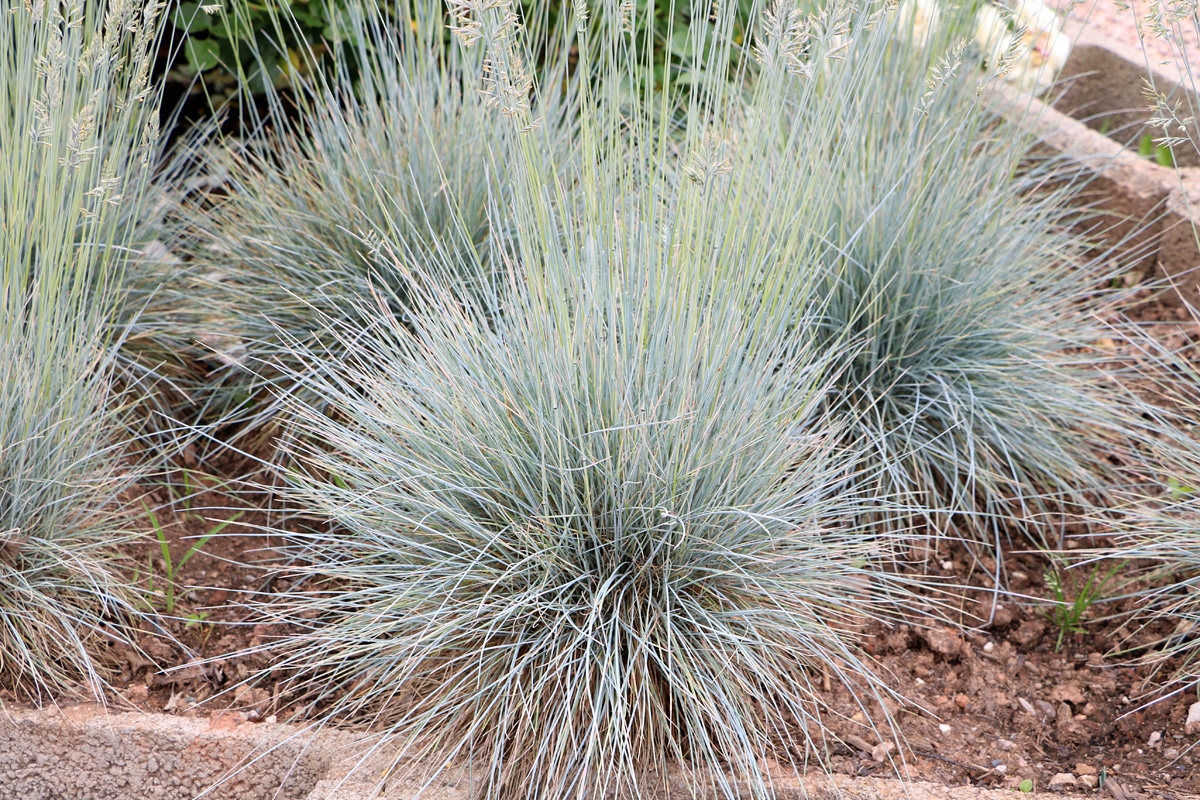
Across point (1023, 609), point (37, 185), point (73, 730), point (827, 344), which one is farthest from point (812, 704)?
point (37, 185)

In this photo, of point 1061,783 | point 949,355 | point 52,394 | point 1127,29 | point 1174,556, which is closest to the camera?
point 1061,783

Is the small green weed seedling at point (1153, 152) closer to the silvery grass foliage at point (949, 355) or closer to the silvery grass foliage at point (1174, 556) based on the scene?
the silvery grass foliage at point (949, 355)

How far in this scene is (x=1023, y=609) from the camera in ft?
7.73

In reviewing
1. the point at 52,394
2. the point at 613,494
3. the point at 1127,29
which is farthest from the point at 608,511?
the point at 1127,29

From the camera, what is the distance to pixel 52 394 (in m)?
2.01

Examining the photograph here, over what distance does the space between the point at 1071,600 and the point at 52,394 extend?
2.14 m

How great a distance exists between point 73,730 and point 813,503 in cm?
140

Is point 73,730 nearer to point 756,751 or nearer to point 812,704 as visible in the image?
point 756,751

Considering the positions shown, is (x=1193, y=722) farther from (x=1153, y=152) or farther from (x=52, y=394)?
(x=1153, y=152)

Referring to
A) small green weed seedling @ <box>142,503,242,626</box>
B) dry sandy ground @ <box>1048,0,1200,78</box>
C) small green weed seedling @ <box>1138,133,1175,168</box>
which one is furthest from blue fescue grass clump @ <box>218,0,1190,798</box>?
dry sandy ground @ <box>1048,0,1200,78</box>

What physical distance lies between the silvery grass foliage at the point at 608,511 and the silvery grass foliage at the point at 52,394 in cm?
47

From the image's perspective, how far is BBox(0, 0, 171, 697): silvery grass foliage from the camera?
1.94 m

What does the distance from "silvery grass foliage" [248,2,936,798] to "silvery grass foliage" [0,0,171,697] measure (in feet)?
1.55

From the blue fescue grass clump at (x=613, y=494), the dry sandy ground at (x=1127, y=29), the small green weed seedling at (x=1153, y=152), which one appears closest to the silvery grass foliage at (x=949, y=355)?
the blue fescue grass clump at (x=613, y=494)
